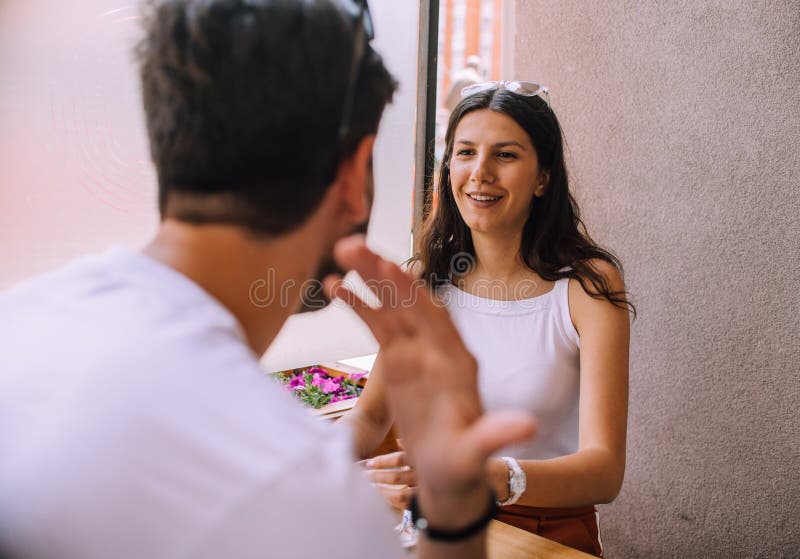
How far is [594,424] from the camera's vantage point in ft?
4.94

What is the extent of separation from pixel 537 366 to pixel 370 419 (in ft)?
1.52

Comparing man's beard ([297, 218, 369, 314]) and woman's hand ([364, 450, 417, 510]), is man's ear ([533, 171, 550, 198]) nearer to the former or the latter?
woman's hand ([364, 450, 417, 510])

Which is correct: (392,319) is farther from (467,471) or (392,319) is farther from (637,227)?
(637,227)

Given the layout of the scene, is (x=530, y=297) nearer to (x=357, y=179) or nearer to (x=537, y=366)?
(x=537, y=366)

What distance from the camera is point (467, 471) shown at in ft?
1.77

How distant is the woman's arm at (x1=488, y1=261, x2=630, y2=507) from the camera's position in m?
1.37

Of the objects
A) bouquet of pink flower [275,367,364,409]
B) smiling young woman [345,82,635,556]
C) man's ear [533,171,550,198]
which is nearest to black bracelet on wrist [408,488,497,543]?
smiling young woman [345,82,635,556]

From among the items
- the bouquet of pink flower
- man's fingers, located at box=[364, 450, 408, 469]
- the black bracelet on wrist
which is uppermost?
the black bracelet on wrist

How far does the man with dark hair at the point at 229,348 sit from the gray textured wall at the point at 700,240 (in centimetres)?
199

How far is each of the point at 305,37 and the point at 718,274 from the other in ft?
7.06

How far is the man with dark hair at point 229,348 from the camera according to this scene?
1.56 feet

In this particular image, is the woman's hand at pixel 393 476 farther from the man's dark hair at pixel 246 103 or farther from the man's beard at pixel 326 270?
the man's dark hair at pixel 246 103

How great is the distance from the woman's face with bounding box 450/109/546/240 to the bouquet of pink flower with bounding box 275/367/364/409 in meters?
0.99

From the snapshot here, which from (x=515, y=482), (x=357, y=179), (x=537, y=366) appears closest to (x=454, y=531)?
(x=357, y=179)
